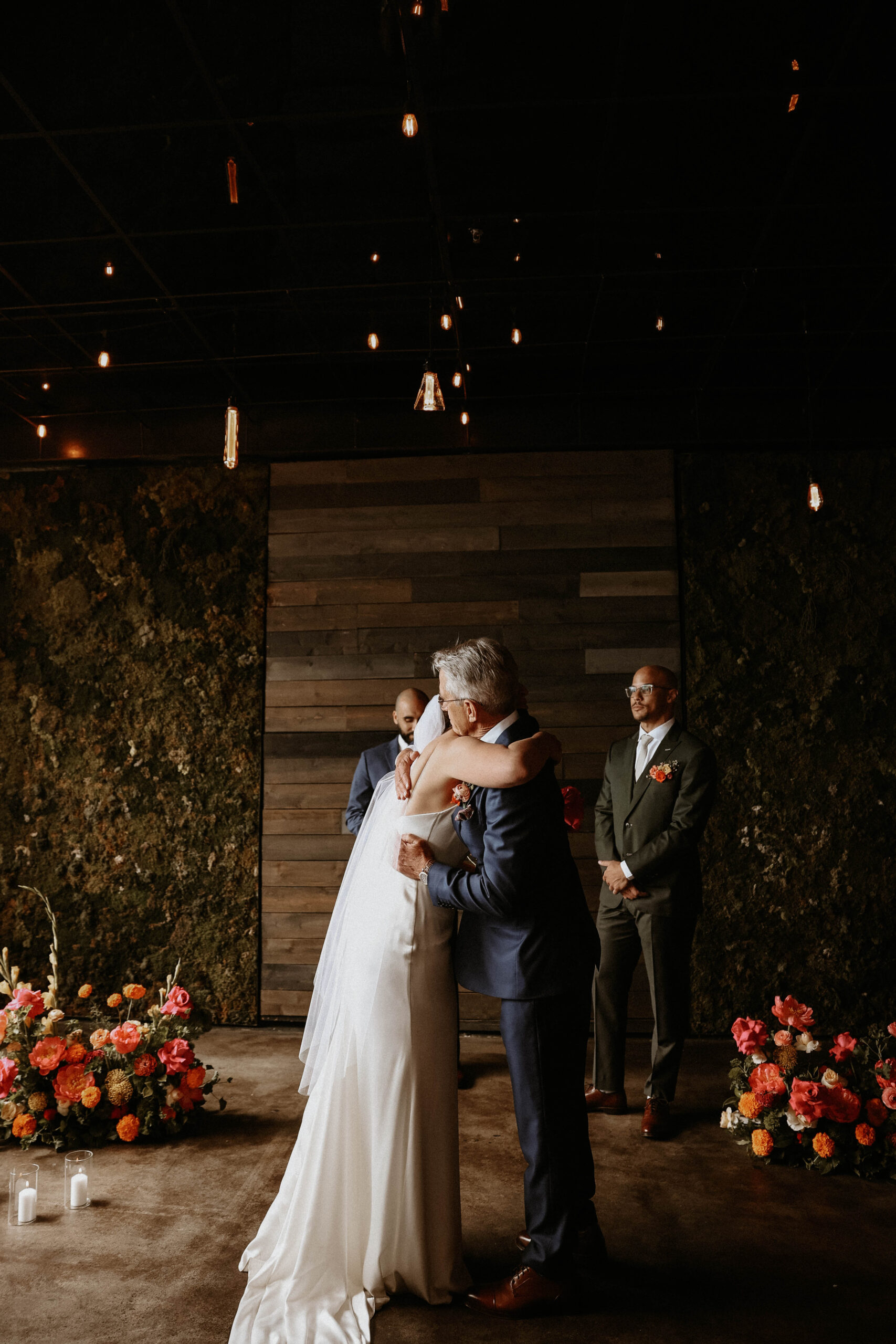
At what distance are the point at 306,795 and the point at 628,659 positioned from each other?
2088 millimetres

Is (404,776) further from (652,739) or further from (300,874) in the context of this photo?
(300,874)

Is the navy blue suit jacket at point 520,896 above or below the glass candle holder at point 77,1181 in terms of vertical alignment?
above

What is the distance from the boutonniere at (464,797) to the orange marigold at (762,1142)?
197cm

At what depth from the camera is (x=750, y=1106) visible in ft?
11.9

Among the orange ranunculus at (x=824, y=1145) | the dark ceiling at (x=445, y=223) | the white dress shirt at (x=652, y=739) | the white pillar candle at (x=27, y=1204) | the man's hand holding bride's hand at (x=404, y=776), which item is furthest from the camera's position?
the white dress shirt at (x=652, y=739)

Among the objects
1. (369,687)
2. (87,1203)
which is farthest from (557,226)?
(87,1203)

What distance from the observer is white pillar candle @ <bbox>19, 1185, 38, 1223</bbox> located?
9.93ft

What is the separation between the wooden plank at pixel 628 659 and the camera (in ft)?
18.3

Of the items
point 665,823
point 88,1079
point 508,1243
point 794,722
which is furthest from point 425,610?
point 508,1243

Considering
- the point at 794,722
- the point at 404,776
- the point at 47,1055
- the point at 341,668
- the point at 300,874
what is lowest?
the point at 47,1055

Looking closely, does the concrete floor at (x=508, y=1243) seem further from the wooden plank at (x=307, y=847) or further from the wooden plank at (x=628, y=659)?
the wooden plank at (x=628, y=659)

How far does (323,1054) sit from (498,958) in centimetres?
58

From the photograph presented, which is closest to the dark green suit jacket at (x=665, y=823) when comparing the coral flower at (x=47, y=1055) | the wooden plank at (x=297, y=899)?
the wooden plank at (x=297, y=899)

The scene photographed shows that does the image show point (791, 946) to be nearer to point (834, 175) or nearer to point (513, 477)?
point (513, 477)
